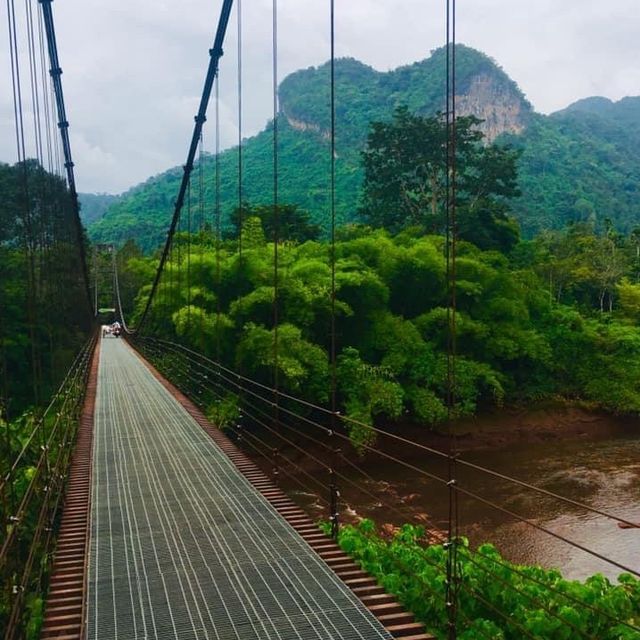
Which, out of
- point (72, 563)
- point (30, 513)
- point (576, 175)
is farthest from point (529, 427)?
point (576, 175)

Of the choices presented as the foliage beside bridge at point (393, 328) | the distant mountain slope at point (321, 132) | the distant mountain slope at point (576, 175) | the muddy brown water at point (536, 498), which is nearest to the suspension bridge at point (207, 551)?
the muddy brown water at point (536, 498)

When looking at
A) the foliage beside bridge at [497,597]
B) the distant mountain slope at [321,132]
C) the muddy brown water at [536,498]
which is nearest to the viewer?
the foliage beside bridge at [497,597]

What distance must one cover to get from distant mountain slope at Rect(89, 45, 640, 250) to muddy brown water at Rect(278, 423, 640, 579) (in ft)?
51.5

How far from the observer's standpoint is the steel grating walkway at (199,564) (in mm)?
2053

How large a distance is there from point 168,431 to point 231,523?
2493mm

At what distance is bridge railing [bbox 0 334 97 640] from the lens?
2.06 m

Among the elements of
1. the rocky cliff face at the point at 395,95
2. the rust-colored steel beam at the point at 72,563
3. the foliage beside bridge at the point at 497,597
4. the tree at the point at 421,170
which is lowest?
the foliage beside bridge at the point at 497,597

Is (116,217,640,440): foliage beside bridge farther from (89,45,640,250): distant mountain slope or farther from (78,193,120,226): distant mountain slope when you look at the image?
(78,193,120,226): distant mountain slope

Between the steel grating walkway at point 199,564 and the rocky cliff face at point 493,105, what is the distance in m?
61.6

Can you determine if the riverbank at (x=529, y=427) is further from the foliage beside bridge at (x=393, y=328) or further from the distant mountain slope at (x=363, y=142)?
the distant mountain slope at (x=363, y=142)

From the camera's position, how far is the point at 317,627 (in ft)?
6.66

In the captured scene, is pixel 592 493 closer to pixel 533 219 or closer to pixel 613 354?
pixel 613 354

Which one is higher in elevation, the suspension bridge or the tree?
the tree

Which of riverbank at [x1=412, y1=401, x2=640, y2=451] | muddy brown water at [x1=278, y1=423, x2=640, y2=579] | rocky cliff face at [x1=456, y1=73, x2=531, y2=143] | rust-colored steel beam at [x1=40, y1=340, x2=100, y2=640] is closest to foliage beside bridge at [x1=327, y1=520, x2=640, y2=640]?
rust-colored steel beam at [x1=40, y1=340, x2=100, y2=640]
